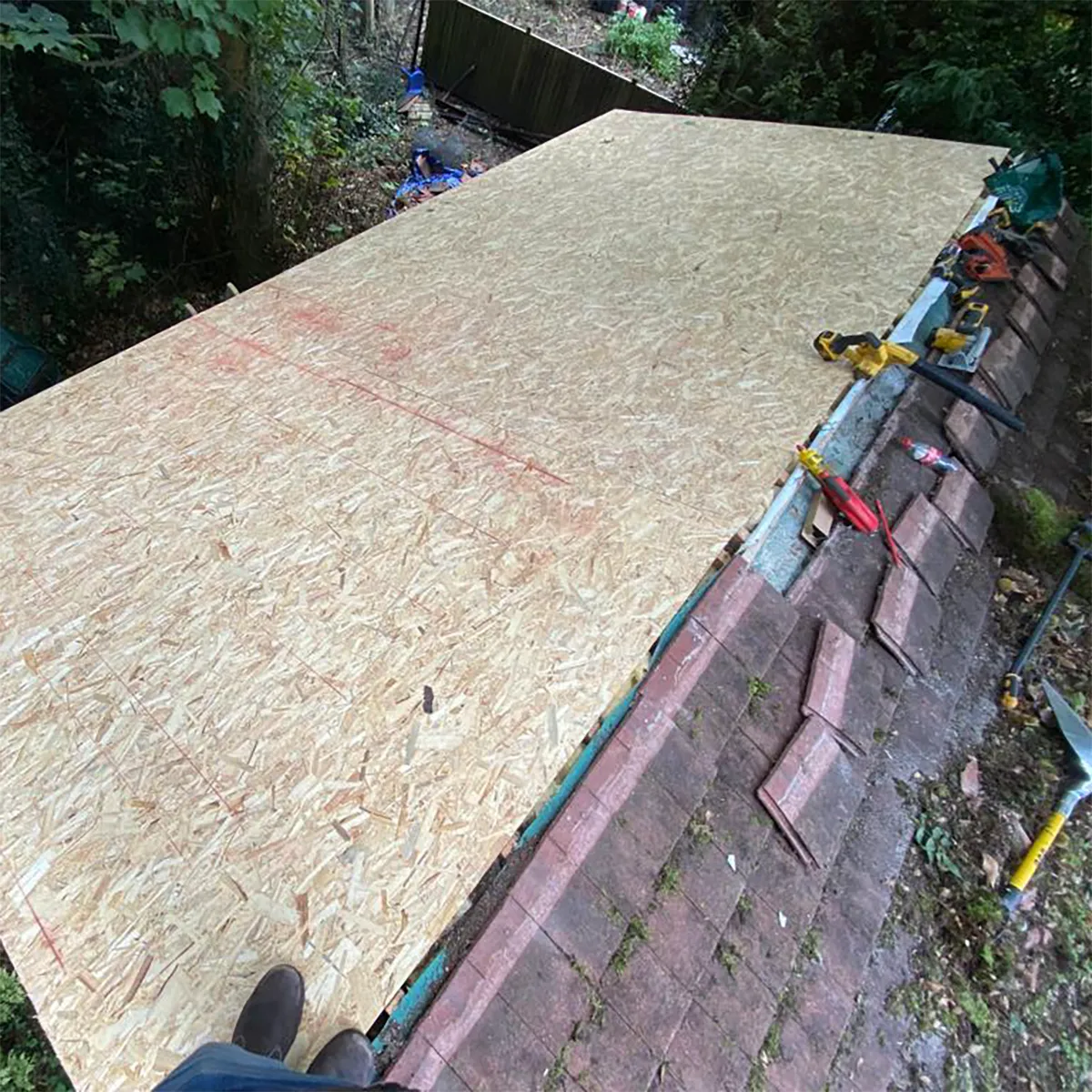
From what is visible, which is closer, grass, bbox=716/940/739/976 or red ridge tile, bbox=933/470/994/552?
grass, bbox=716/940/739/976

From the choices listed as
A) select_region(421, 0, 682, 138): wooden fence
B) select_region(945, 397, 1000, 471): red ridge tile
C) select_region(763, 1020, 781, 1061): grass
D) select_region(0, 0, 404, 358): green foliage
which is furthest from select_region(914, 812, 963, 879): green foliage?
select_region(421, 0, 682, 138): wooden fence

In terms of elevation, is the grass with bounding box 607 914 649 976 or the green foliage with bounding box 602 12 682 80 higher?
the green foliage with bounding box 602 12 682 80

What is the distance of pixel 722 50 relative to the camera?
7.55 meters

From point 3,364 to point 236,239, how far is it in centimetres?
228

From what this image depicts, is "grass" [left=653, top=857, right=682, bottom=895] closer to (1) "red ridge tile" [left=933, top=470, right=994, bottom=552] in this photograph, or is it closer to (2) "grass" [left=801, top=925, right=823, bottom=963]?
(2) "grass" [left=801, top=925, right=823, bottom=963]

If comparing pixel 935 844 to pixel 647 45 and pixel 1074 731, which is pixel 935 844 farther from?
pixel 647 45

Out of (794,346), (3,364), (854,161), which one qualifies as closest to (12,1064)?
(794,346)

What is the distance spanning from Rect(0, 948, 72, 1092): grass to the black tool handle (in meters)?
5.06

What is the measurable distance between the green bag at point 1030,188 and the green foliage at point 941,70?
0.61 m

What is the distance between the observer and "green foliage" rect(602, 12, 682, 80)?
12.5 m

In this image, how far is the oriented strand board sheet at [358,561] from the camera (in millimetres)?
1504

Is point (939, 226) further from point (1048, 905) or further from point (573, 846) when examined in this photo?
point (573, 846)

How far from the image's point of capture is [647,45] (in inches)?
495

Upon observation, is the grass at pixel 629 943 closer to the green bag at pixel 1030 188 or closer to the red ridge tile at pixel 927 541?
the red ridge tile at pixel 927 541
